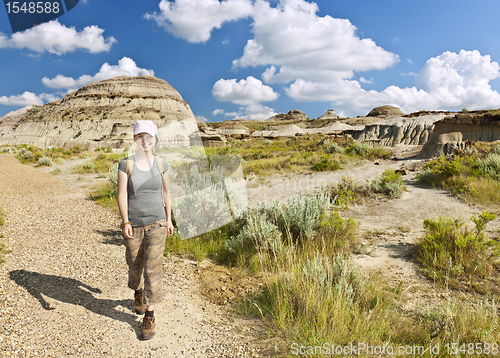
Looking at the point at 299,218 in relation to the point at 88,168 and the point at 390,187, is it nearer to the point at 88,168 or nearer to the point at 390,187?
the point at 390,187

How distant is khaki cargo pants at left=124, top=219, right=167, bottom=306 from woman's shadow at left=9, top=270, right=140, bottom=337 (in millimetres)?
400

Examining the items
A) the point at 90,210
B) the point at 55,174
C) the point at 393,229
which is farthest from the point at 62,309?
the point at 55,174

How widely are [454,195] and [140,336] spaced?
8.18 meters

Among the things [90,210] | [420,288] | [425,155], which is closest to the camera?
[420,288]

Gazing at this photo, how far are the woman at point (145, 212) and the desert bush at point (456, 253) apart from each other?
3140 millimetres

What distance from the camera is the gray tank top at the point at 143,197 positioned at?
2.38 m

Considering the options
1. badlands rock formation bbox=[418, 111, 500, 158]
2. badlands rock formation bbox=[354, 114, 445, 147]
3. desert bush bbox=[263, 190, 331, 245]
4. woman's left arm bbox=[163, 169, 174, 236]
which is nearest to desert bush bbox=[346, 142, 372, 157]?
badlands rock formation bbox=[418, 111, 500, 158]

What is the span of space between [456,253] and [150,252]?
12.6ft

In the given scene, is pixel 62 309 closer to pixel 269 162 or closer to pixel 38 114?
pixel 269 162

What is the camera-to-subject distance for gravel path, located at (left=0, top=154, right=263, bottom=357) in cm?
218

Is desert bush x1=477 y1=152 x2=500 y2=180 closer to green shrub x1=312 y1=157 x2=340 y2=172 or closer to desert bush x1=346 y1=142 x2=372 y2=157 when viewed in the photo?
green shrub x1=312 y1=157 x2=340 y2=172

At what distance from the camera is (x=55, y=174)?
12.6 meters

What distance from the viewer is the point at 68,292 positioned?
2.95 meters

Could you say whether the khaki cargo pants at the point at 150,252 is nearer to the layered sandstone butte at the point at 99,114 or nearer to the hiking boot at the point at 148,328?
the hiking boot at the point at 148,328
